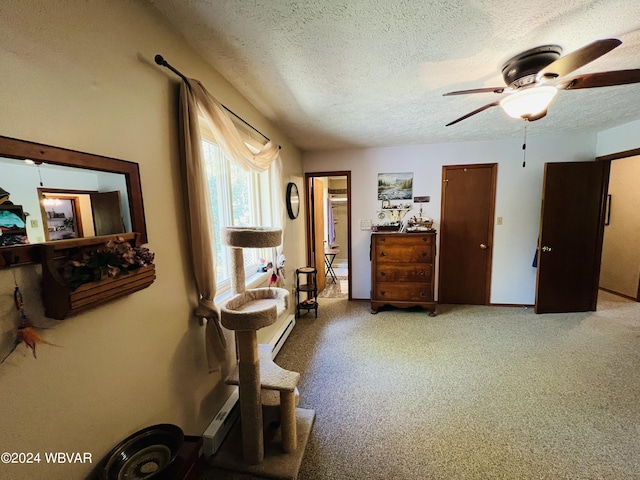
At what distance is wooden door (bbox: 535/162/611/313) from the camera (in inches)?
122

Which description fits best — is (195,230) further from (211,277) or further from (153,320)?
(153,320)

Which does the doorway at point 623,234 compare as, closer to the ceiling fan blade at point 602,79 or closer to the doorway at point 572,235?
the doorway at point 572,235

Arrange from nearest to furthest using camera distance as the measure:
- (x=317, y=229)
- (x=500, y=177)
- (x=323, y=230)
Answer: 1. (x=500, y=177)
2. (x=317, y=229)
3. (x=323, y=230)

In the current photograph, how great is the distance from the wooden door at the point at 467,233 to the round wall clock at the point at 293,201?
82.4 inches

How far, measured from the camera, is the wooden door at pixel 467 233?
11.6 ft

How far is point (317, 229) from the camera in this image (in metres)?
4.31

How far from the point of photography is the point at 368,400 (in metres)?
1.93

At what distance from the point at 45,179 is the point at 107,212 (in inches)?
8.4

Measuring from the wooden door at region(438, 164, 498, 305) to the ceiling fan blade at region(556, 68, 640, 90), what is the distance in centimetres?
215

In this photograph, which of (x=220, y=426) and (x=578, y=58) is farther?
(x=220, y=426)

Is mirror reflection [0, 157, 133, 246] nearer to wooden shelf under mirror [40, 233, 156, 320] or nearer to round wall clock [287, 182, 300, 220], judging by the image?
wooden shelf under mirror [40, 233, 156, 320]

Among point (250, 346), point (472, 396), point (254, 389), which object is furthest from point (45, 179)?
point (472, 396)

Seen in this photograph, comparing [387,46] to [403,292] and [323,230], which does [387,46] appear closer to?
[403,292]

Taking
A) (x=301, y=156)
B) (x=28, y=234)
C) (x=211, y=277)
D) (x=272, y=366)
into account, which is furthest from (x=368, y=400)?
(x=301, y=156)
